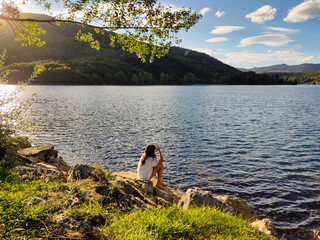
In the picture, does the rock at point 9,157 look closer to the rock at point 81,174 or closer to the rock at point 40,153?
the rock at point 81,174

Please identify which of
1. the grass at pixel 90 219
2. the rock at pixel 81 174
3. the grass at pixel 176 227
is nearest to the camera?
the grass at pixel 90 219

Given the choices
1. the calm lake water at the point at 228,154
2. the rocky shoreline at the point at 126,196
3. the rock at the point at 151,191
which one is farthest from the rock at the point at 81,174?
the calm lake water at the point at 228,154

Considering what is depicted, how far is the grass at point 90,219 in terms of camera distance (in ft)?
14.6

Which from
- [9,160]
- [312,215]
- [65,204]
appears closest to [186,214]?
[65,204]

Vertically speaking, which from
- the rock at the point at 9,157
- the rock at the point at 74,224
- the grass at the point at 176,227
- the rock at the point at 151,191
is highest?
the rock at the point at 9,157

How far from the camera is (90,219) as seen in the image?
16.5 ft

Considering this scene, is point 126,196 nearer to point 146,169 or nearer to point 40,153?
point 146,169

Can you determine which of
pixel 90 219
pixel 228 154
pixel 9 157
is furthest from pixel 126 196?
pixel 228 154

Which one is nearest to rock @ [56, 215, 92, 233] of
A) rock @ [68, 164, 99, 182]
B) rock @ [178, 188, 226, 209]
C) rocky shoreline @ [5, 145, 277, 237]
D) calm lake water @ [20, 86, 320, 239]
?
rocky shoreline @ [5, 145, 277, 237]

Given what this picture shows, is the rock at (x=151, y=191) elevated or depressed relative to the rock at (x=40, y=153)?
depressed

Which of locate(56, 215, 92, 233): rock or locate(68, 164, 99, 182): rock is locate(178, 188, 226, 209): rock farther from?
locate(56, 215, 92, 233): rock

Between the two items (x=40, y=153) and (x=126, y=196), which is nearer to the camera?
(x=126, y=196)

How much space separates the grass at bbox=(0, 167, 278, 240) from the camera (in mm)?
4445

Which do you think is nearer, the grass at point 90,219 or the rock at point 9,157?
the grass at point 90,219
